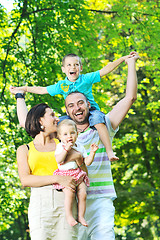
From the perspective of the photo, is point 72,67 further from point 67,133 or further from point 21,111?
point 67,133

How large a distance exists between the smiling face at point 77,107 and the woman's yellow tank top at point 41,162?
1.96ft

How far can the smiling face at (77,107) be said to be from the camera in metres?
3.64

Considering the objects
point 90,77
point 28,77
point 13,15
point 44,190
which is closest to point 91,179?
point 44,190

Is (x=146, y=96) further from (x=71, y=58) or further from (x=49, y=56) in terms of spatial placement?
(x=71, y=58)

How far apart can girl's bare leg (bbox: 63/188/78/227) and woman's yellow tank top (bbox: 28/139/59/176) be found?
0.21 metres

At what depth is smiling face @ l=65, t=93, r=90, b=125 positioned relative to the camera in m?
3.64


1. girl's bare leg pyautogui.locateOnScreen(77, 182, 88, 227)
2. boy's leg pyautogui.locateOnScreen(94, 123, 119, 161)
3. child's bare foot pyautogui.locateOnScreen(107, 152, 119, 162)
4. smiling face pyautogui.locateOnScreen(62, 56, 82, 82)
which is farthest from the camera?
smiling face pyautogui.locateOnScreen(62, 56, 82, 82)

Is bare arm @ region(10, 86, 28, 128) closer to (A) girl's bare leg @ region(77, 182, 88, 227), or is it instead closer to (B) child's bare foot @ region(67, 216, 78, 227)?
(A) girl's bare leg @ region(77, 182, 88, 227)

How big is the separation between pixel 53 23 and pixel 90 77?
5468 millimetres

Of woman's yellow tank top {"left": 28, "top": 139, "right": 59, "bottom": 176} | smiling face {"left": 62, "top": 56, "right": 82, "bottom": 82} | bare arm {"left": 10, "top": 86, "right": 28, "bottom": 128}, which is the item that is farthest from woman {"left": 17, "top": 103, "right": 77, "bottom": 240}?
smiling face {"left": 62, "top": 56, "right": 82, "bottom": 82}

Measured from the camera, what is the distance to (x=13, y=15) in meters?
9.65

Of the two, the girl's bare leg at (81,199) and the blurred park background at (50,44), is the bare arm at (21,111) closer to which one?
the girl's bare leg at (81,199)

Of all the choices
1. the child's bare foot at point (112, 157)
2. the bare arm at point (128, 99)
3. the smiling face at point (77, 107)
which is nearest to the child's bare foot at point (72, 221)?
the child's bare foot at point (112, 157)

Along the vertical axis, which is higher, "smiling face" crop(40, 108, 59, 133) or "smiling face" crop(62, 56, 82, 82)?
"smiling face" crop(62, 56, 82, 82)
